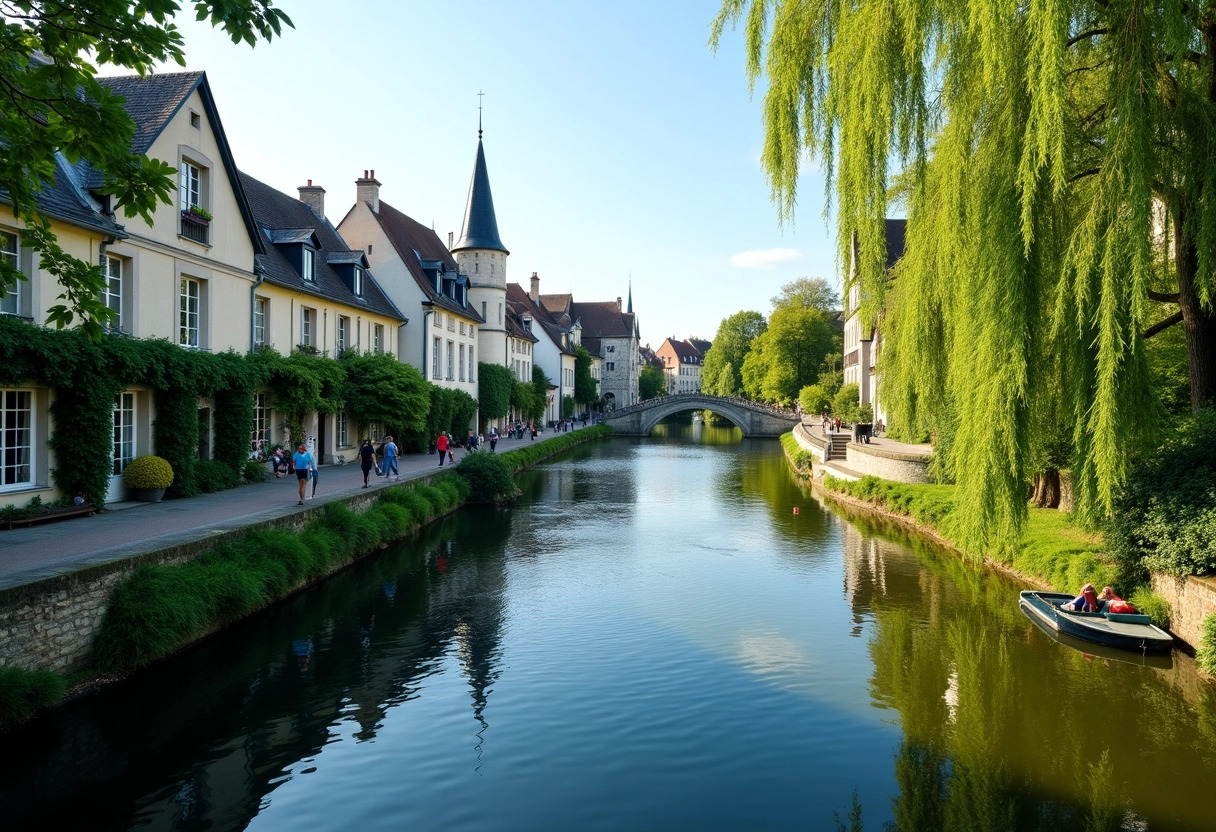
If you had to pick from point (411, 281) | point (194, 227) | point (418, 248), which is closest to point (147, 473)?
point (194, 227)

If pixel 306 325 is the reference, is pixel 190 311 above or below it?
below

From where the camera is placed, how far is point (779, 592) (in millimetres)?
14453

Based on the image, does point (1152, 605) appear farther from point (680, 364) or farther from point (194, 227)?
point (680, 364)

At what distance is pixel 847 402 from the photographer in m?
46.5

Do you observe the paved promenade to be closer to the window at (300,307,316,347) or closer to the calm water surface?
the calm water surface

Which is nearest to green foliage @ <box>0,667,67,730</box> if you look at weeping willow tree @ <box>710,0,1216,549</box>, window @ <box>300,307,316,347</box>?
weeping willow tree @ <box>710,0,1216,549</box>

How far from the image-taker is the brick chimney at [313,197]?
3084 centimetres

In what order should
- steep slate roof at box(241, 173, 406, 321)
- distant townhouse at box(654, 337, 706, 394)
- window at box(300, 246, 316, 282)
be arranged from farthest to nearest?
1. distant townhouse at box(654, 337, 706, 394)
2. window at box(300, 246, 316, 282)
3. steep slate roof at box(241, 173, 406, 321)

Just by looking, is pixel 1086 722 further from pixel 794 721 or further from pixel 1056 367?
pixel 1056 367

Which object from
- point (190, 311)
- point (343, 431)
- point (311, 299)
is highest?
point (311, 299)

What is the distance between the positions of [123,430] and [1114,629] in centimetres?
1636

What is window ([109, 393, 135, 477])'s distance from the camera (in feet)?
49.7

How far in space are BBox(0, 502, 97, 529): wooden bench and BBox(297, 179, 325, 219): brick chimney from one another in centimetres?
1953

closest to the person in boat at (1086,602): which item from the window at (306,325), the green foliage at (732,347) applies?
the window at (306,325)
